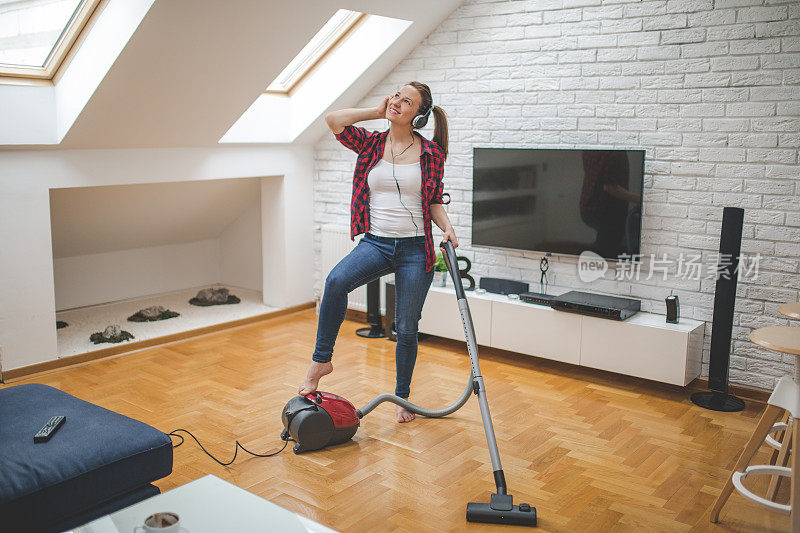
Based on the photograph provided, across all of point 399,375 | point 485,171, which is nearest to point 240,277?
point 485,171

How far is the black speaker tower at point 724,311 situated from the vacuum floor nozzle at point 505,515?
163 cm

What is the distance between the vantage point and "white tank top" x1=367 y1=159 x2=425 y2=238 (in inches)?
126

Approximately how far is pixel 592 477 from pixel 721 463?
1.99ft

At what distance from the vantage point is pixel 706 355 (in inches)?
157

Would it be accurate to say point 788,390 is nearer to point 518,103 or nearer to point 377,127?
point 518,103

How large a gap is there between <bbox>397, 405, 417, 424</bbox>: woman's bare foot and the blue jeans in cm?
17

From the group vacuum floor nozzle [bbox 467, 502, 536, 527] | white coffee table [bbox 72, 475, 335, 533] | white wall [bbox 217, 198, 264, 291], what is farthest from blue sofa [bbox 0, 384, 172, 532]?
white wall [bbox 217, 198, 264, 291]

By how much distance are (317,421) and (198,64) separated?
215cm

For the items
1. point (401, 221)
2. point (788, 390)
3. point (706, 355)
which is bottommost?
point (706, 355)

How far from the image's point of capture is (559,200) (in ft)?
14.0

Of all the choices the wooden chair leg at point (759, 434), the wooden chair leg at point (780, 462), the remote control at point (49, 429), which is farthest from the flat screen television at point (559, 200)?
the remote control at point (49, 429)

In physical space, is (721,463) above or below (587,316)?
below

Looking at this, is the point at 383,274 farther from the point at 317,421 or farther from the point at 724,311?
the point at 724,311

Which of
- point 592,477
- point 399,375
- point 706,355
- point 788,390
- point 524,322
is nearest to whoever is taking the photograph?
point 788,390
